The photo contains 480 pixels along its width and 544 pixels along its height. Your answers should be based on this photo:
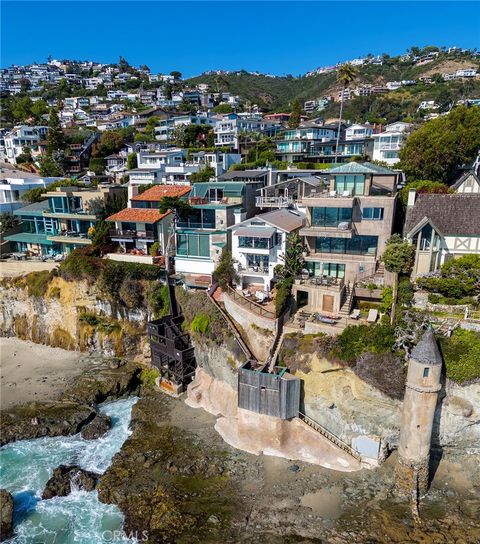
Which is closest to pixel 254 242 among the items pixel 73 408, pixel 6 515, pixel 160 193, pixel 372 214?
pixel 372 214

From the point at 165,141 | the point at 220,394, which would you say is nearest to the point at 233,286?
the point at 220,394

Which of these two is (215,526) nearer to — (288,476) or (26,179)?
(288,476)

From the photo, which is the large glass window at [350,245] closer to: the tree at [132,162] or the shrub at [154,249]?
the shrub at [154,249]

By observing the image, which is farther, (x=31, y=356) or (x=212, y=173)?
(x=212, y=173)

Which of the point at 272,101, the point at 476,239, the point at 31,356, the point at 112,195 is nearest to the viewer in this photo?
the point at 476,239

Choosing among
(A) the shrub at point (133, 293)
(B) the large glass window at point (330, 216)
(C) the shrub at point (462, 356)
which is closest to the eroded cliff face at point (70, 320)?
(A) the shrub at point (133, 293)

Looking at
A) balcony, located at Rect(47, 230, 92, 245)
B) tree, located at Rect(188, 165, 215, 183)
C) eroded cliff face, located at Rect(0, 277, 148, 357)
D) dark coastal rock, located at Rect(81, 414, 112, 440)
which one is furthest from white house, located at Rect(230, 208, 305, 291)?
tree, located at Rect(188, 165, 215, 183)
